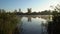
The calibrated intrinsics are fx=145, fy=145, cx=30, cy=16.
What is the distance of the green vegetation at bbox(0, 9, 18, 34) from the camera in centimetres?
732

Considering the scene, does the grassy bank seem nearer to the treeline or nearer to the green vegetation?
the green vegetation

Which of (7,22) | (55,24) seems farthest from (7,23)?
(55,24)

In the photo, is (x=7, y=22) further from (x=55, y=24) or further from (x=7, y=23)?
(x=55, y=24)

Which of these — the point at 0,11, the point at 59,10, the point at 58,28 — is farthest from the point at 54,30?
the point at 0,11

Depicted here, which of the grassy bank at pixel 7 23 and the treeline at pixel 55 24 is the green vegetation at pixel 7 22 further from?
the treeline at pixel 55 24

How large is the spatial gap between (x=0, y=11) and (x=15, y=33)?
5.20 ft

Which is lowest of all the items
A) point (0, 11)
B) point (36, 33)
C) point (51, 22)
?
point (36, 33)

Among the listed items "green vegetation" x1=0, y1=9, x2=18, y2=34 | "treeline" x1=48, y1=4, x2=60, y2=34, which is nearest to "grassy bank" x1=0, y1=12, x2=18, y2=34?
"green vegetation" x1=0, y1=9, x2=18, y2=34

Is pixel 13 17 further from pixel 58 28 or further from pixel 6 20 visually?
pixel 58 28

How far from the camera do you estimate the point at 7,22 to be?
7617mm

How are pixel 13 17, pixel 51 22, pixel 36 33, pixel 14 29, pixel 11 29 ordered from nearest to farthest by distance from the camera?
pixel 11 29 < pixel 14 29 < pixel 13 17 < pixel 51 22 < pixel 36 33

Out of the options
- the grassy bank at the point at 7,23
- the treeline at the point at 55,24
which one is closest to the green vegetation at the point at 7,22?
the grassy bank at the point at 7,23

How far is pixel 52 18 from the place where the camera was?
9414 mm

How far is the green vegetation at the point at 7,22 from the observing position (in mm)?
7323
